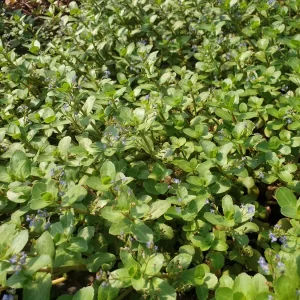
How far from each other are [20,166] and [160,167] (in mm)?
Answer: 953

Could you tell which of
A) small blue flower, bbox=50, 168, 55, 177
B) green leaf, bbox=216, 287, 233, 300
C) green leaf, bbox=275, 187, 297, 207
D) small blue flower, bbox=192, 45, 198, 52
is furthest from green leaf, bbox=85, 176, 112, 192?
small blue flower, bbox=192, 45, 198, 52

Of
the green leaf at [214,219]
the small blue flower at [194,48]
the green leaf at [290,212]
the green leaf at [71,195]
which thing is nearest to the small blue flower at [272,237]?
the green leaf at [290,212]

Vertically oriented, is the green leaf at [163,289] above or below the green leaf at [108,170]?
below

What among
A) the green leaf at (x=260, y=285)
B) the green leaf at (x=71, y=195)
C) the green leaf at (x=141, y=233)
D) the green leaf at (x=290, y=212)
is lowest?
the green leaf at (x=141, y=233)

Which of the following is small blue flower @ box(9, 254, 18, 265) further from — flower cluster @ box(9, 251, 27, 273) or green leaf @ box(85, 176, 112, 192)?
green leaf @ box(85, 176, 112, 192)

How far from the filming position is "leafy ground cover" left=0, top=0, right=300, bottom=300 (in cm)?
205

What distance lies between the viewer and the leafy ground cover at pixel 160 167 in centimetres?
205

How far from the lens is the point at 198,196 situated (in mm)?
2406

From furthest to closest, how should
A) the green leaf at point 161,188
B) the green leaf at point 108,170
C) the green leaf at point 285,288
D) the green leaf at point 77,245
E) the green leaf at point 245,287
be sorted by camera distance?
the green leaf at point 161,188, the green leaf at point 108,170, the green leaf at point 77,245, the green leaf at point 245,287, the green leaf at point 285,288

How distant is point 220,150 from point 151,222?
26.7 inches

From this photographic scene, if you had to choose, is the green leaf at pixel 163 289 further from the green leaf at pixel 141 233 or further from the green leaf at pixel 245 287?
the green leaf at pixel 245 287

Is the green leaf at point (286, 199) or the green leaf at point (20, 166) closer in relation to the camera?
the green leaf at point (286, 199)

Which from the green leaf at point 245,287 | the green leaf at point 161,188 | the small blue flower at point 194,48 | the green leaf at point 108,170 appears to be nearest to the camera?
the green leaf at point 245,287

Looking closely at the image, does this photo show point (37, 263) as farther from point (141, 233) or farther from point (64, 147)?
point (64, 147)
